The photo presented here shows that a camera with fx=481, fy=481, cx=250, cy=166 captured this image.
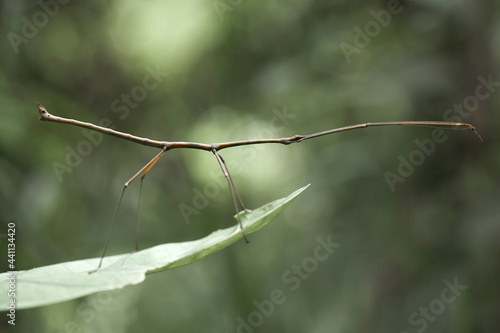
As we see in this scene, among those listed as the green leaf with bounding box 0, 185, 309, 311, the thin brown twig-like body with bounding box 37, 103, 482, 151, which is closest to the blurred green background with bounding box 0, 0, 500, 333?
the thin brown twig-like body with bounding box 37, 103, 482, 151

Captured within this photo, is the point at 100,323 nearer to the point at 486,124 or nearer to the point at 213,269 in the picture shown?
the point at 213,269

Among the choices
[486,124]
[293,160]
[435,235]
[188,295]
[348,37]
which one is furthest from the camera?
[293,160]

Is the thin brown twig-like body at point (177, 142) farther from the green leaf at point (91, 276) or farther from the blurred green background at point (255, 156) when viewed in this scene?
the blurred green background at point (255, 156)

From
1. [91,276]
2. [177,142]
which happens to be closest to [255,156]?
[177,142]

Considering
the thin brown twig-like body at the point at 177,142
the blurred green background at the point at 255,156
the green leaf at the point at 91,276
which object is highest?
the green leaf at the point at 91,276

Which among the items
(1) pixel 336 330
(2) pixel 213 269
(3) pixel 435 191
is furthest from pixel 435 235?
(2) pixel 213 269

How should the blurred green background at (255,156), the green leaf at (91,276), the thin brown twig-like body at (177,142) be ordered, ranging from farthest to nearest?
the blurred green background at (255,156) → the thin brown twig-like body at (177,142) → the green leaf at (91,276)

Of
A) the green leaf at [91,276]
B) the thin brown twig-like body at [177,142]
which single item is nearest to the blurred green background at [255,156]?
the thin brown twig-like body at [177,142]

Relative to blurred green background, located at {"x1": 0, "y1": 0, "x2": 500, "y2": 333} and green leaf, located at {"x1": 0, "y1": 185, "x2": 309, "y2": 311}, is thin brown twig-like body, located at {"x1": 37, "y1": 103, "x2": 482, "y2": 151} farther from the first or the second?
blurred green background, located at {"x1": 0, "y1": 0, "x2": 500, "y2": 333}
